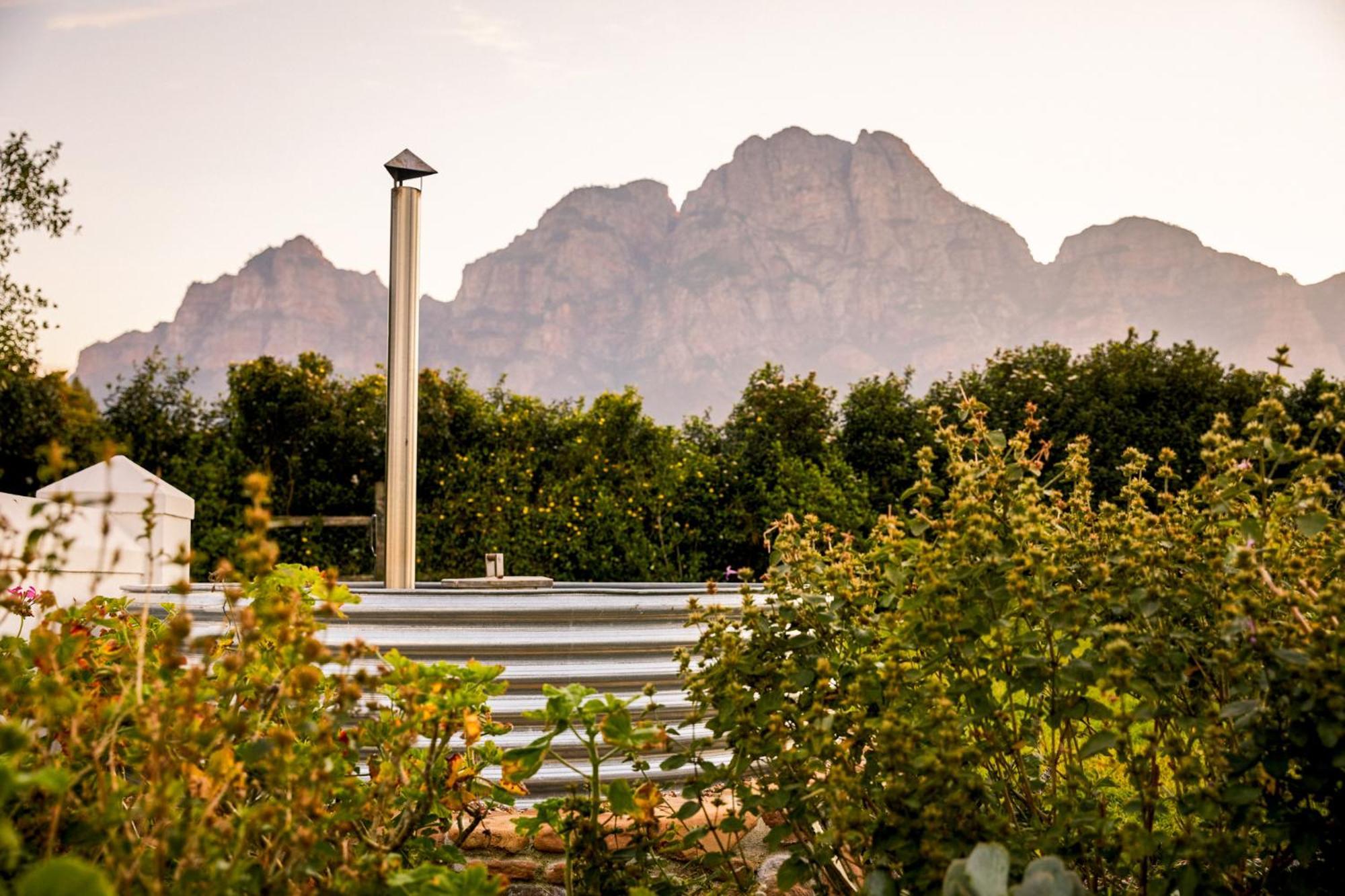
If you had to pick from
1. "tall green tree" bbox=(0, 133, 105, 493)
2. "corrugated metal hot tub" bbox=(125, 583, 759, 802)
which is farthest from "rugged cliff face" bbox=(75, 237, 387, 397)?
"corrugated metal hot tub" bbox=(125, 583, 759, 802)

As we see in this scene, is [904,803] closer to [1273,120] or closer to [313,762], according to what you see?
[313,762]

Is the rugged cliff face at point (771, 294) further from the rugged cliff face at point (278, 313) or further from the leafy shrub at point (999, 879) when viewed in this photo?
the leafy shrub at point (999, 879)

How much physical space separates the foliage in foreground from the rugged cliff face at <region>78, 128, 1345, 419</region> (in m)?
69.0

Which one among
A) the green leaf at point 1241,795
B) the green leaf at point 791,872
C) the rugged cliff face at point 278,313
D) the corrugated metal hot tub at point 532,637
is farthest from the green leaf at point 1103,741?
the rugged cliff face at point 278,313

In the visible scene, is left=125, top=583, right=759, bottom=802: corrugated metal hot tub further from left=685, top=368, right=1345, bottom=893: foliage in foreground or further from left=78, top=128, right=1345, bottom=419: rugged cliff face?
left=78, top=128, right=1345, bottom=419: rugged cliff face

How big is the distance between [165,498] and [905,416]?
7.48 metres

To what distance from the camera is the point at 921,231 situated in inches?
3278

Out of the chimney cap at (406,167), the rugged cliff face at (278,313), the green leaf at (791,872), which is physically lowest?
the green leaf at (791,872)

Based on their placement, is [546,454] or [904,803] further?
[546,454]

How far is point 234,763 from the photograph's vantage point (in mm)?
1157

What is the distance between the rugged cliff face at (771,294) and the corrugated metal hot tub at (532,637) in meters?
68.3

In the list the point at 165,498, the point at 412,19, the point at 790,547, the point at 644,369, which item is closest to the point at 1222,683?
the point at 790,547

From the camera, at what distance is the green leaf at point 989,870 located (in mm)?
1001

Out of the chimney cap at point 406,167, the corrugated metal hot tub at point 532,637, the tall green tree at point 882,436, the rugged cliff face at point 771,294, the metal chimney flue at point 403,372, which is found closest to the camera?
the corrugated metal hot tub at point 532,637
